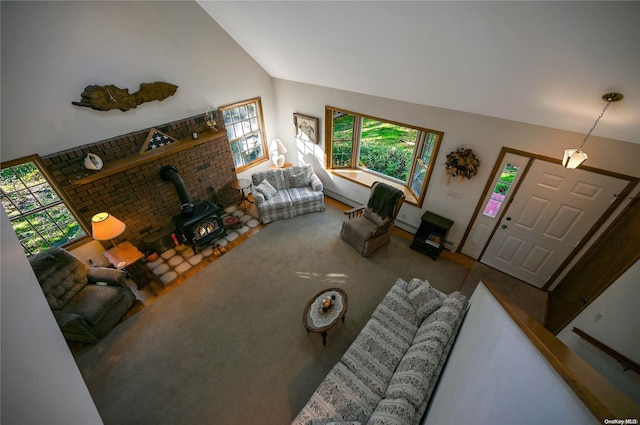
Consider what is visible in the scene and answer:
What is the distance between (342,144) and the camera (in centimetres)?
552

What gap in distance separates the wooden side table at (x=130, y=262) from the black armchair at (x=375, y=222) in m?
3.32

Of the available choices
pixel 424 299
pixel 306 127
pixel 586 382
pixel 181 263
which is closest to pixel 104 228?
pixel 181 263

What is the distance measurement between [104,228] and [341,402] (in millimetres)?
3600

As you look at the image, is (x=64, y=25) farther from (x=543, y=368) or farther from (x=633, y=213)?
(x=633, y=213)

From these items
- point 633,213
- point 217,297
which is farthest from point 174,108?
point 633,213

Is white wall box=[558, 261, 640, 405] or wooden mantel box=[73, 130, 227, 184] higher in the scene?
wooden mantel box=[73, 130, 227, 184]

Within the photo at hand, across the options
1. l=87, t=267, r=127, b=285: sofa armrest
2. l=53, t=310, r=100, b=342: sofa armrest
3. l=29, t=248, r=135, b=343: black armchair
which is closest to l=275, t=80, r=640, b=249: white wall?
l=87, t=267, r=127, b=285: sofa armrest

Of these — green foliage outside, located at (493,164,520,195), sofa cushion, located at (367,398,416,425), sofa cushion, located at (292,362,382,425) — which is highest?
green foliage outside, located at (493,164,520,195)

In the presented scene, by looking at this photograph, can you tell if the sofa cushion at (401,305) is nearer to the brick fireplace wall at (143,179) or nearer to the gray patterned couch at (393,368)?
the gray patterned couch at (393,368)

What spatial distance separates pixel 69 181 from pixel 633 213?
6.84m

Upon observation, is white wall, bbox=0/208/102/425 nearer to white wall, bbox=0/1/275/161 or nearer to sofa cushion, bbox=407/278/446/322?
sofa cushion, bbox=407/278/446/322

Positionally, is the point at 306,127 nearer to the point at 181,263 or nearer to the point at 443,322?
the point at 181,263

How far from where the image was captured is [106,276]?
3.46m

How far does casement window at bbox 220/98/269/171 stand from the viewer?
523 centimetres
